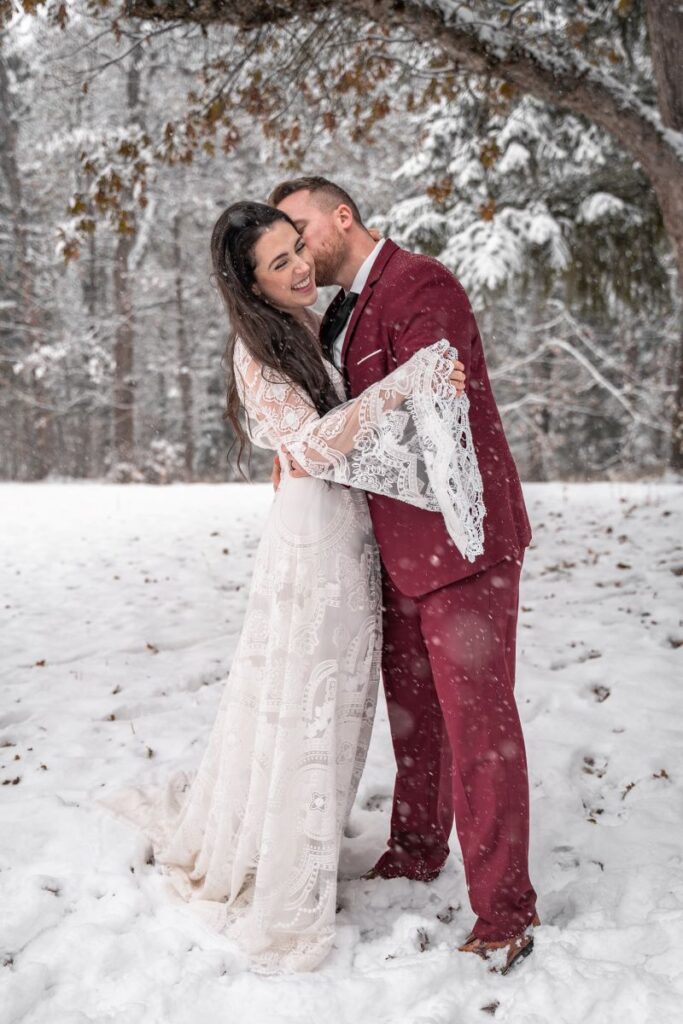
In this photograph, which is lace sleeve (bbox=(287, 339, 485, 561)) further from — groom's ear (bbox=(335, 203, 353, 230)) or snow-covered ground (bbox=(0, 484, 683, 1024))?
snow-covered ground (bbox=(0, 484, 683, 1024))

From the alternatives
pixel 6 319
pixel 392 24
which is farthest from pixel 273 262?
pixel 6 319

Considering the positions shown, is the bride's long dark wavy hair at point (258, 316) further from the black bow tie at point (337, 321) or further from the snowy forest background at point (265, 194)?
the snowy forest background at point (265, 194)

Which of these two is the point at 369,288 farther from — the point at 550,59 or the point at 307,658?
the point at 550,59

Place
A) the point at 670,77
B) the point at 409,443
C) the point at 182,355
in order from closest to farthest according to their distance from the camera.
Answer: the point at 409,443, the point at 670,77, the point at 182,355

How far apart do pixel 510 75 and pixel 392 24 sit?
31.0 inches

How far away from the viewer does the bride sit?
2439 millimetres

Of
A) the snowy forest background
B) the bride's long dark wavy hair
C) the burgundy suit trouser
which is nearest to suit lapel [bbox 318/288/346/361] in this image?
the bride's long dark wavy hair

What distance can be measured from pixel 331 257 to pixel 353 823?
2253 millimetres

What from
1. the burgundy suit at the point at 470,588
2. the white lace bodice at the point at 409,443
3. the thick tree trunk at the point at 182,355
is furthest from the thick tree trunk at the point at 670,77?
the thick tree trunk at the point at 182,355

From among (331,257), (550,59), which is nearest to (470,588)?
(331,257)

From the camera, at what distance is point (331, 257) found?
2840 mm

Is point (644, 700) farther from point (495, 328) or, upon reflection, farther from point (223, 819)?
point (495, 328)

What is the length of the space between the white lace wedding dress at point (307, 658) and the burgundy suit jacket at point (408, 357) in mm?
84

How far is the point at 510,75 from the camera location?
189 inches
